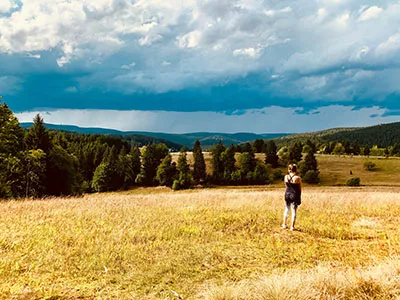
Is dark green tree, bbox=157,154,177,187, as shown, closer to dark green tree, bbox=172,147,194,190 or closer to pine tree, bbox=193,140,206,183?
dark green tree, bbox=172,147,194,190

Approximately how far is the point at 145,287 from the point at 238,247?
3.51m

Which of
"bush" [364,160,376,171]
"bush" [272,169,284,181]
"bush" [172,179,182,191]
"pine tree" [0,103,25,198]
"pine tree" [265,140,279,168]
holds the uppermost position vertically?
"pine tree" [0,103,25,198]

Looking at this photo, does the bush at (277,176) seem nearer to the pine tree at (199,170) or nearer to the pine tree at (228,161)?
the pine tree at (228,161)

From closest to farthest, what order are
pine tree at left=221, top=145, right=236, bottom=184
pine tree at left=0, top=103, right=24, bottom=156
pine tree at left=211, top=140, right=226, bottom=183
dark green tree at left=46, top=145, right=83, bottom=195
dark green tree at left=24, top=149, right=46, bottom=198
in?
pine tree at left=0, top=103, right=24, bottom=156, dark green tree at left=24, top=149, right=46, bottom=198, dark green tree at left=46, top=145, right=83, bottom=195, pine tree at left=211, top=140, right=226, bottom=183, pine tree at left=221, top=145, right=236, bottom=184

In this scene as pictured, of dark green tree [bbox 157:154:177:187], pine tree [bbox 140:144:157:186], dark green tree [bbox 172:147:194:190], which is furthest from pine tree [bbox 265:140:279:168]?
pine tree [bbox 140:144:157:186]

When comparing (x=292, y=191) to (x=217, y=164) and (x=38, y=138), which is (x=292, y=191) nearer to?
(x=38, y=138)

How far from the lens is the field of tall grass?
5.77m

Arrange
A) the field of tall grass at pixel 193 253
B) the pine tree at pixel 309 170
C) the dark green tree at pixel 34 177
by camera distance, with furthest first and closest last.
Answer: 1. the pine tree at pixel 309 170
2. the dark green tree at pixel 34 177
3. the field of tall grass at pixel 193 253

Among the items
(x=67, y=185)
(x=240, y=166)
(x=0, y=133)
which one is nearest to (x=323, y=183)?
(x=240, y=166)

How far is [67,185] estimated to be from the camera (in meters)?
45.9

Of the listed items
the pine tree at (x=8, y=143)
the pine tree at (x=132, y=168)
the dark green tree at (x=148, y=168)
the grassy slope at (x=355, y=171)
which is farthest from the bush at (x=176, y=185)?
the pine tree at (x=8, y=143)

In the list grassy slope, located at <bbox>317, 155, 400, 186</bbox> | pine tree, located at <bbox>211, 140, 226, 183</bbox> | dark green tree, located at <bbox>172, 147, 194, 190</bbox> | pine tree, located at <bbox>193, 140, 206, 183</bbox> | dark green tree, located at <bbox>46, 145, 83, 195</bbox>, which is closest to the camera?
dark green tree, located at <bbox>46, 145, 83, 195</bbox>

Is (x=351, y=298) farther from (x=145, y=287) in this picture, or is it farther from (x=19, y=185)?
(x=19, y=185)

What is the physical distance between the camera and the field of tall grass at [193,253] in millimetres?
5766
